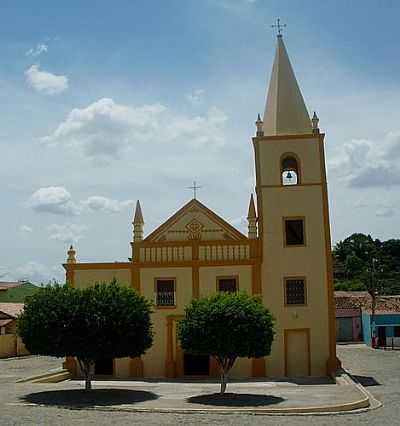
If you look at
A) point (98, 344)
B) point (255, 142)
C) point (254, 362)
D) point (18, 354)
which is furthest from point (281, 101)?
point (18, 354)

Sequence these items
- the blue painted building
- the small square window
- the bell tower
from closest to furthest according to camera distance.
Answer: the bell tower, the small square window, the blue painted building

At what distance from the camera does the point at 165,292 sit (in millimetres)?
31328

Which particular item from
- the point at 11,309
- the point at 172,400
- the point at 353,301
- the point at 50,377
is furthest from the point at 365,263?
the point at 172,400

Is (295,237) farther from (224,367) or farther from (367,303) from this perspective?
(367,303)

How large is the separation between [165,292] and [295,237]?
6.72 metres

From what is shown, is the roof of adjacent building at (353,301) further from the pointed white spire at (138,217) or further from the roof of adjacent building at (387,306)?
the pointed white spire at (138,217)

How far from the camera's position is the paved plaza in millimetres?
17094

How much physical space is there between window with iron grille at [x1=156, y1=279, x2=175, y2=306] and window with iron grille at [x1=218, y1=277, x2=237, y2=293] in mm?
2229

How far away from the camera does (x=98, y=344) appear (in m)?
22.3

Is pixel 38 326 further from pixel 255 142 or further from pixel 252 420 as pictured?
pixel 255 142

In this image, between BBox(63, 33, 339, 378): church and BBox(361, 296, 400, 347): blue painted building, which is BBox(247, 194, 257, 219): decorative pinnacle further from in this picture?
BBox(361, 296, 400, 347): blue painted building

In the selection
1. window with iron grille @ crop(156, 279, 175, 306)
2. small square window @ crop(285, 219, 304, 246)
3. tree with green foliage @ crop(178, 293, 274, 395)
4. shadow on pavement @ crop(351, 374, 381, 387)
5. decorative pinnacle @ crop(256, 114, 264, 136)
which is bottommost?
shadow on pavement @ crop(351, 374, 381, 387)

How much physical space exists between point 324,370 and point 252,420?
13.6 meters

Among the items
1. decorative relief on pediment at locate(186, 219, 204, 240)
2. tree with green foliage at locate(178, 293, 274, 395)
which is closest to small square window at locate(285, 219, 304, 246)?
decorative relief on pediment at locate(186, 219, 204, 240)
